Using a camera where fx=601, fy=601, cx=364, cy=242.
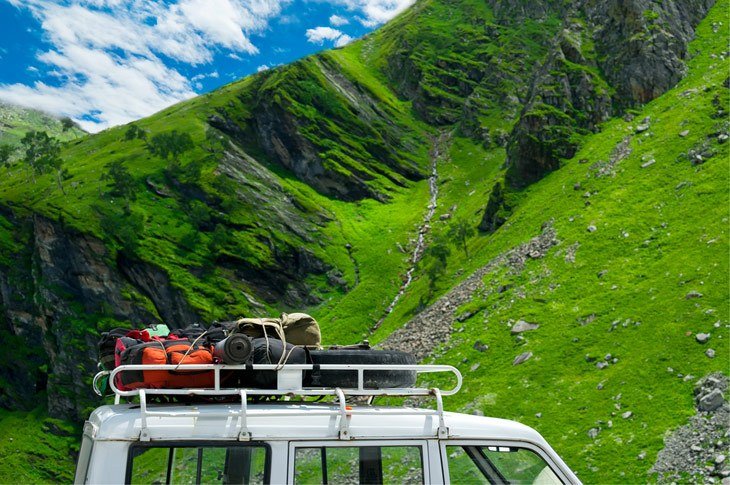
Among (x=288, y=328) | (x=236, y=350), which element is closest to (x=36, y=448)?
(x=288, y=328)

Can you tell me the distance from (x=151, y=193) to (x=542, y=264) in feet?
255

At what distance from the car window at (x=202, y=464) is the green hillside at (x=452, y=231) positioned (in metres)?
28.0

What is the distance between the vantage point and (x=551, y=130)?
287ft

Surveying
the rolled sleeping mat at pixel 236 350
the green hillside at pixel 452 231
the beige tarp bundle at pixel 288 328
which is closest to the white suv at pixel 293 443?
the rolled sleeping mat at pixel 236 350

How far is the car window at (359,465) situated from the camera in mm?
6672

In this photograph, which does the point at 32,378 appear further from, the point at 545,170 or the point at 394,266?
the point at 545,170

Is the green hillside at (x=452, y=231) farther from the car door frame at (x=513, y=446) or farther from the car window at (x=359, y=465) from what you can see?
the car window at (x=359, y=465)

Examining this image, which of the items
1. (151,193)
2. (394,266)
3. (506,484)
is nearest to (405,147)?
(394,266)

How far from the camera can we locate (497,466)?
7316 mm

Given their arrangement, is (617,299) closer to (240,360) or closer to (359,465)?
(359,465)

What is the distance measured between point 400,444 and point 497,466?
1.31 m

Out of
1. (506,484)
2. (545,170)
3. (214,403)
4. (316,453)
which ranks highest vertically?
(214,403)

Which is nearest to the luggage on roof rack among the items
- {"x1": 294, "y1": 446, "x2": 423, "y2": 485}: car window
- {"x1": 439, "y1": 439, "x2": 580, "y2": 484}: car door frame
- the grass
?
{"x1": 294, "y1": 446, "x2": 423, "y2": 485}: car window

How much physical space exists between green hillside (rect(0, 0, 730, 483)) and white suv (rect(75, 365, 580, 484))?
26.2 meters
